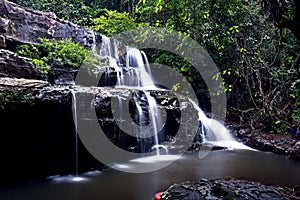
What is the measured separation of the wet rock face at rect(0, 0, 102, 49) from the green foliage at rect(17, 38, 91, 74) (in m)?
0.43

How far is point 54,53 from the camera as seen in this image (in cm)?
877

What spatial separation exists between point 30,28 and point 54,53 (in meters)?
1.65

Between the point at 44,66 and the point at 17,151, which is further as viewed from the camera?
the point at 44,66

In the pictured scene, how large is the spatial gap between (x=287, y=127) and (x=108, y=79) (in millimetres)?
6947

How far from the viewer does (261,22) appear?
1057 centimetres

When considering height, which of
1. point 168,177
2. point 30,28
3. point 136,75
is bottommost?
point 168,177

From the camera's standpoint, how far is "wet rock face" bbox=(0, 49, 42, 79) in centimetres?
655

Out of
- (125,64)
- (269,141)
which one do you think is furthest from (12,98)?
(269,141)

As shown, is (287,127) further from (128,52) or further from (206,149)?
(128,52)

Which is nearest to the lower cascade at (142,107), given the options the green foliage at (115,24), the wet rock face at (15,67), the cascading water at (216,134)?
the cascading water at (216,134)

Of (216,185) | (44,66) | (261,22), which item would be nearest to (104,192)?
(216,185)

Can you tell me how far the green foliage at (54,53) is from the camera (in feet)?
28.1

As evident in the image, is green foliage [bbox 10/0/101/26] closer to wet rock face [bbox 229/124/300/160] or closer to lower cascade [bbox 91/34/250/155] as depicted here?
lower cascade [bbox 91/34/250/155]

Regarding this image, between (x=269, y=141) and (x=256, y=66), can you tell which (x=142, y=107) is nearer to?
(x=256, y=66)
